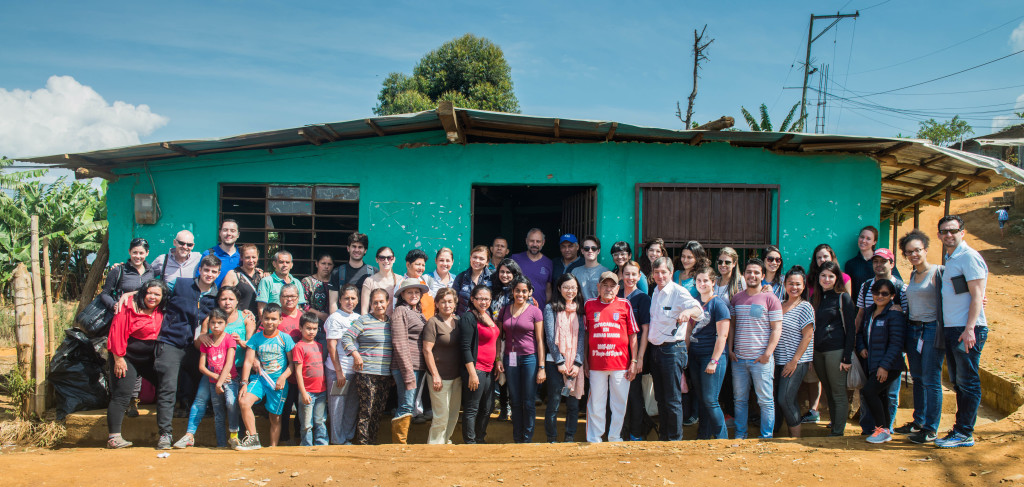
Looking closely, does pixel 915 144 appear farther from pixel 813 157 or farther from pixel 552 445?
pixel 552 445

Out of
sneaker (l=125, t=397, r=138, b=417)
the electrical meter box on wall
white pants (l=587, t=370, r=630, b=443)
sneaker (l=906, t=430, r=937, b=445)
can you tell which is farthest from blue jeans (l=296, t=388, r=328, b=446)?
sneaker (l=906, t=430, r=937, b=445)

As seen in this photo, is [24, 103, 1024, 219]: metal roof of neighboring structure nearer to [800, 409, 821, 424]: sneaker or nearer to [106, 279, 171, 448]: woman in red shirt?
[106, 279, 171, 448]: woman in red shirt

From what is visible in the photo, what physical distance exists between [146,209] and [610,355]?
521 cm

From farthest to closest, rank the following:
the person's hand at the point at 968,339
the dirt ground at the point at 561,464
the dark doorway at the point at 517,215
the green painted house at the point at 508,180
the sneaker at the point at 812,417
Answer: the dark doorway at the point at 517,215 < the green painted house at the point at 508,180 < the sneaker at the point at 812,417 < the person's hand at the point at 968,339 < the dirt ground at the point at 561,464

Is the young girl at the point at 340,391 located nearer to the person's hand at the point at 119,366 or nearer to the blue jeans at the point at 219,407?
the blue jeans at the point at 219,407

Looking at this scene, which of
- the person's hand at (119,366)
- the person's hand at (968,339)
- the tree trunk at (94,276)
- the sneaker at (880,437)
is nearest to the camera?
the person's hand at (968,339)

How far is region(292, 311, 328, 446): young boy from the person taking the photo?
513 cm

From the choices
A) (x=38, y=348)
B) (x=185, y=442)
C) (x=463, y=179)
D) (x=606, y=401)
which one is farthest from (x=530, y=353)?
(x=38, y=348)

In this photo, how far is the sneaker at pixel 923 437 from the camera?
4688 mm

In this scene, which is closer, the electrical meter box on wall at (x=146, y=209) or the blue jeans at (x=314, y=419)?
the blue jeans at (x=314, y=419)

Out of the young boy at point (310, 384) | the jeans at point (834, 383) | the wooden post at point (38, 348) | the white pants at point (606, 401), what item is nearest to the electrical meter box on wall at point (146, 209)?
the wooden post at point (38, 348)

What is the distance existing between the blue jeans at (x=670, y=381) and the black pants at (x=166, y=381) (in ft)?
13.0

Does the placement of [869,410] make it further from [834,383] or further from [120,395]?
[120,395]

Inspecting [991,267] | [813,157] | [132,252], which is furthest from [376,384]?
[991,267]
